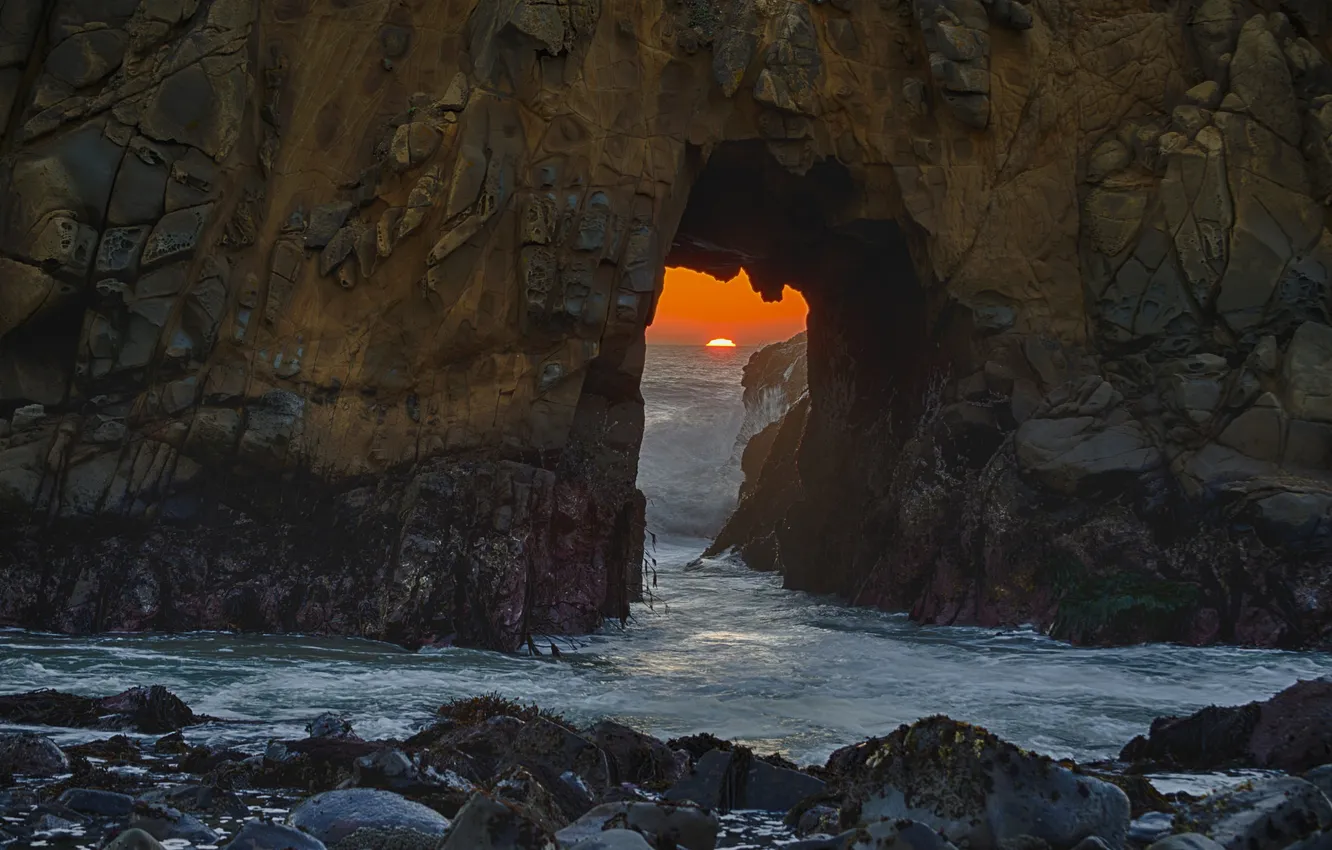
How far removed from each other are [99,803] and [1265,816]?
7.23 metres

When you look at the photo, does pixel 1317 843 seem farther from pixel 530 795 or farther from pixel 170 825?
pixel 170 825

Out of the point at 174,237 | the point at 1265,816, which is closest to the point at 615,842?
the point at 1265,816

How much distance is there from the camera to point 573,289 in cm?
2250

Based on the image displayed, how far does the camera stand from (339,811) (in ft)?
26.3

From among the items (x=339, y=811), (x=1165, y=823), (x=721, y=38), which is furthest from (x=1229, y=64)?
(x=339, y=811)

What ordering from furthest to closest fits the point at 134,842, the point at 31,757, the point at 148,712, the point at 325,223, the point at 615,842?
the point at 325,223 → the point at 148,712 → the point at 31,757 → the point at 615,842 → the point at 134,842

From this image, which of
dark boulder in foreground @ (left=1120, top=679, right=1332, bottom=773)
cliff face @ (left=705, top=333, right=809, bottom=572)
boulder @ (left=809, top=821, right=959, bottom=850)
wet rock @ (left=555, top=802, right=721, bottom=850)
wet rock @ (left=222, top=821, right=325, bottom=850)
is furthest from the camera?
cliff face @ (left=705, top=333, right=809, bottom=572)

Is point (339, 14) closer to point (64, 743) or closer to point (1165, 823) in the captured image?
point (64, 743)

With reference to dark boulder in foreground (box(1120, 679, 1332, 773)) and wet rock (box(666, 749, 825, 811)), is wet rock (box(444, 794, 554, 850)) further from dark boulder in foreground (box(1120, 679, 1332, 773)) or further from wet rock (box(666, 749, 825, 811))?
dark boulder in foreground (box(1120, 679, 1332, 773))

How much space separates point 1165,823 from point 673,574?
115 feet

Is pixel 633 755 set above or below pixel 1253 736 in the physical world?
below

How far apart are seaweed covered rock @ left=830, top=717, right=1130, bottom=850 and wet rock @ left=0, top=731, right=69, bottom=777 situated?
621 centimetres

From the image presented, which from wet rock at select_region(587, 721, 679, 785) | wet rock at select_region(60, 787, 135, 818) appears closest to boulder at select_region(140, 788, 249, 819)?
wet rock at select_region(60, 787, 135, 818)

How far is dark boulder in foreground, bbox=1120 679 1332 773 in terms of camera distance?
10906 mm
